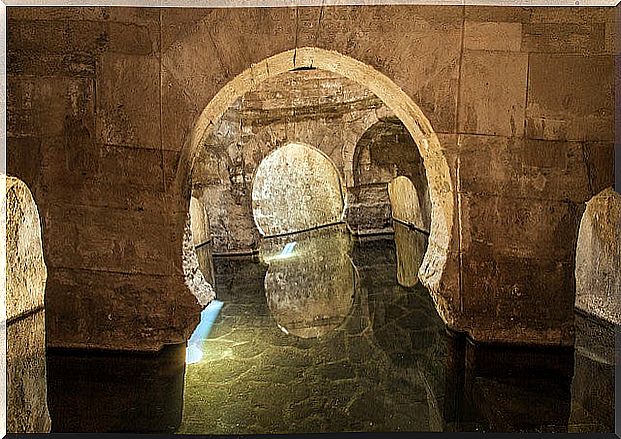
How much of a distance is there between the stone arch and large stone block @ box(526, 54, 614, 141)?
72 cm

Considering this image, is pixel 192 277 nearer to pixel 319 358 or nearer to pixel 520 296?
pixel 319 358

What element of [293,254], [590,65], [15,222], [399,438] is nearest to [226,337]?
[15,222]

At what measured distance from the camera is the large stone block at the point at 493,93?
4434mm

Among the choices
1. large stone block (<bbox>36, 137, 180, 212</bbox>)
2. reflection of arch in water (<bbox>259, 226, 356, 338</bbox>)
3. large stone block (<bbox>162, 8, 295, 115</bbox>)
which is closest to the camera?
large stone block (<bbox>162, 8, 295, 115</bbox>)

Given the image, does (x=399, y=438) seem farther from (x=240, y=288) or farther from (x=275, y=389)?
(x=240, y=288)

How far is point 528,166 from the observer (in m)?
4.52

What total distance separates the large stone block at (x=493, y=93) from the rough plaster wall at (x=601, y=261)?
113 cm

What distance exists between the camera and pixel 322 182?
14484mm

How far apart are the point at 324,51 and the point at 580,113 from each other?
1.86m

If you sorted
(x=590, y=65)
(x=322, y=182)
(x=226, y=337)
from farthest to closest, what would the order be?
(x=322, y=182) < (x=226, y=337) < (x=590, y=65)

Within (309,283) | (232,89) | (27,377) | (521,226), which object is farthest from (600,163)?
(27,377)

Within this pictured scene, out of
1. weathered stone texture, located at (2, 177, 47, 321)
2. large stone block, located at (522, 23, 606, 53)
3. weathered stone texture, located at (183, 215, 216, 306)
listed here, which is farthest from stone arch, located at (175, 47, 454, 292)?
weathered stone texture, located at (2, 177, 47, 321)

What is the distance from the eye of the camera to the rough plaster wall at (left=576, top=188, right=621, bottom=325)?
5070 mm

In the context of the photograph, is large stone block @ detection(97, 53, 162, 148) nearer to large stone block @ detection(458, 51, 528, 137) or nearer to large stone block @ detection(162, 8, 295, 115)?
large stone block @ detection(162, 8, 295, 115)
